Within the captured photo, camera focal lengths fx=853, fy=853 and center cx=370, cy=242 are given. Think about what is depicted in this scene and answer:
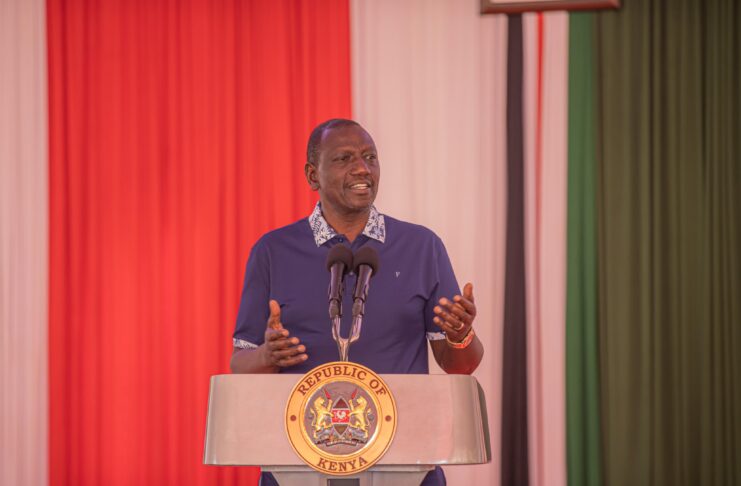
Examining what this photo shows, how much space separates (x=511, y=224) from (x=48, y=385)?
2620 mm

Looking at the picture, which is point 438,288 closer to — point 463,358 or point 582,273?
point 463,358

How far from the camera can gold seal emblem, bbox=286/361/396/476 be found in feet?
4.31

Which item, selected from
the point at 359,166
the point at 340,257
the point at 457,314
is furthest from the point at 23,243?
the point at 457,314

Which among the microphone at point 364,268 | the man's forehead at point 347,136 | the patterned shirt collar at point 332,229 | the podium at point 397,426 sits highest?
the man's forehead at point 347,136

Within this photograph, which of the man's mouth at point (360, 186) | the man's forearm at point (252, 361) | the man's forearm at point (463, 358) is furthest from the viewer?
the man's mouth at point (360, 186)

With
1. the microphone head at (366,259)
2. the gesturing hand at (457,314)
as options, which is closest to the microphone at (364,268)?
the microphone head at (366,259)

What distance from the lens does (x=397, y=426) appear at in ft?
4.35

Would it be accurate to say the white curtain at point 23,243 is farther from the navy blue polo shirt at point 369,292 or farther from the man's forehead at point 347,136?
the man's forehead at point 347,136

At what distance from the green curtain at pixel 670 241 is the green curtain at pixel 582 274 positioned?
52mm

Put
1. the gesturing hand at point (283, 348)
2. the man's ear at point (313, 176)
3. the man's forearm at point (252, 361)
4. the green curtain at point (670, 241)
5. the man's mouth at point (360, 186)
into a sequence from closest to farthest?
the gesturing hand at point (283, 348), the man's forearm at point (252, 361), the man's mouth at point (360, 186), the man's ear at point (313, 176), the green curtain at point (670, 241)

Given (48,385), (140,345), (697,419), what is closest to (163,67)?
(140,345)

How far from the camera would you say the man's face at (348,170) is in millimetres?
1991

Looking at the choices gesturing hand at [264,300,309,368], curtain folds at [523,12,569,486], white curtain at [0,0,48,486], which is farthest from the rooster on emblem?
white curtain at [0,0,48,486]

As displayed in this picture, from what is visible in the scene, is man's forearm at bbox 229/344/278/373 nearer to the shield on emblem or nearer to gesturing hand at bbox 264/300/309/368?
gesturing hand at bbox 264/300/309/368
